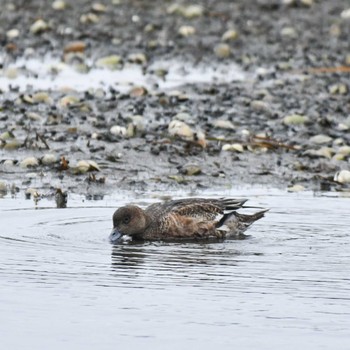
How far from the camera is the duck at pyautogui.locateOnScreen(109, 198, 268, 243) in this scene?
37.6 ft

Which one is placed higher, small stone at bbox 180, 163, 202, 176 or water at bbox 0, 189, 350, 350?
small stone at bbox 180, 163, 202, 176

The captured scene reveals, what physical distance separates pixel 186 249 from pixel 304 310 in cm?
249

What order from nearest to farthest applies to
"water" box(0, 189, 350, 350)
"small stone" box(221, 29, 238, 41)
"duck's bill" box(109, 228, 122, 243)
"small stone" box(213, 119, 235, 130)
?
"water" box(0, 189, 350, 350)
"duck's bill" box(109, 228, 122, 243)
"small stone" box(213, 119, 235, 130)
"small stone" box(221, 29, 238, 41)

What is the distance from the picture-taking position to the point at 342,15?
24500 millimetres

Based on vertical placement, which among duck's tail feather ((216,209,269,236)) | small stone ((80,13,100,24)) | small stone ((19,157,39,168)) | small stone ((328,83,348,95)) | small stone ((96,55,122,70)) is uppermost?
small stone ((80,13,100,24))

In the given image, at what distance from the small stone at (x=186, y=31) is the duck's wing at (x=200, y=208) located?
36.3ft

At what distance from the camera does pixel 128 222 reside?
444 inches

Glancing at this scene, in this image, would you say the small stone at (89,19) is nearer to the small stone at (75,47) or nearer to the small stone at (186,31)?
the small stone at (186,31)

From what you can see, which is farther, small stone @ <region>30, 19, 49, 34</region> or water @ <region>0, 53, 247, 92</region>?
small stone @ <region>30, 19, 49, 34</region>

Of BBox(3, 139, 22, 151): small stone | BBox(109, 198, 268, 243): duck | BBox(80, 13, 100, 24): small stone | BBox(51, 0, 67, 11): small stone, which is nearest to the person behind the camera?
BBox(109, 198, 268, 243): duck

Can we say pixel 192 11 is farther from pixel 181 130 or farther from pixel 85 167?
pixel 85 167

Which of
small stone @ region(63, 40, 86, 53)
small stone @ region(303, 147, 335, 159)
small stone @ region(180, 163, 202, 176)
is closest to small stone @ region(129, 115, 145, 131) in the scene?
small stone @ region(180, 163, 202, 176)

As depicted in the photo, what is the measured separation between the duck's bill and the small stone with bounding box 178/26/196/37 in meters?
11.8

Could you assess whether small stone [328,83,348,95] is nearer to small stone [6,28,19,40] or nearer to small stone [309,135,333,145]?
small stone [309,135,333,145]
